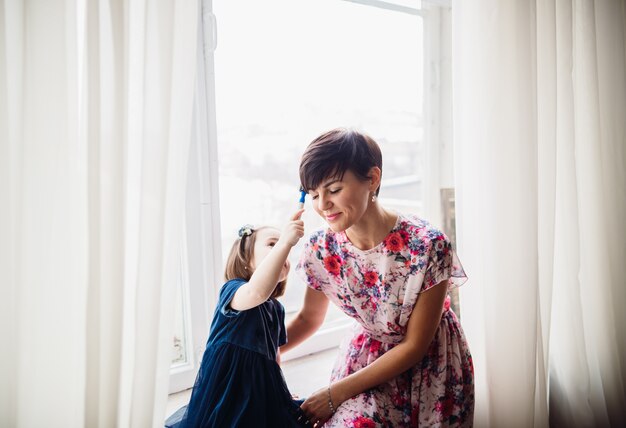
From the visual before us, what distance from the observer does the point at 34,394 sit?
39.9 inches

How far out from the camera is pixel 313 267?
1510mm

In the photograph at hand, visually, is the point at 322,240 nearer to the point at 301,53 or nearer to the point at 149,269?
the point at 149,269

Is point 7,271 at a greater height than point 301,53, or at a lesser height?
lesser

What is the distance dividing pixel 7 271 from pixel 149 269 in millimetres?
258

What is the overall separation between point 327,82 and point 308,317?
1.24 metres

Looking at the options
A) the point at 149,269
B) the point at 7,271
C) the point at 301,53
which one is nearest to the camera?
the point at 7,271

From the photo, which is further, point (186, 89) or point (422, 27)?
point (422, 27)

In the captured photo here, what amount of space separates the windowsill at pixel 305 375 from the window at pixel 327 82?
42mm

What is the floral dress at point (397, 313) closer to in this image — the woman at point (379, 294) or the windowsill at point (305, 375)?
the woman at point (379, 294)

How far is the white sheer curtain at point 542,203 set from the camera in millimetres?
1511

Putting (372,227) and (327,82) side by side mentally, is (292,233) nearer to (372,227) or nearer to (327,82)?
(372,227)

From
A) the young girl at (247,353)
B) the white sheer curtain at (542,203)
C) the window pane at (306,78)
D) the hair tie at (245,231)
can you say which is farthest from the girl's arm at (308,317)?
the window pane at (306,78)

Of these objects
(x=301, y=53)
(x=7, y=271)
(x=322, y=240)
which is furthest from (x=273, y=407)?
(x=301, y=53)

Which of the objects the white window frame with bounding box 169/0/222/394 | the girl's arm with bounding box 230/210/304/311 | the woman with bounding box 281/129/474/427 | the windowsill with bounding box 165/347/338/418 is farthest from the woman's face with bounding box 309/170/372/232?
the windowsill with bounding box 165/347/338/418
